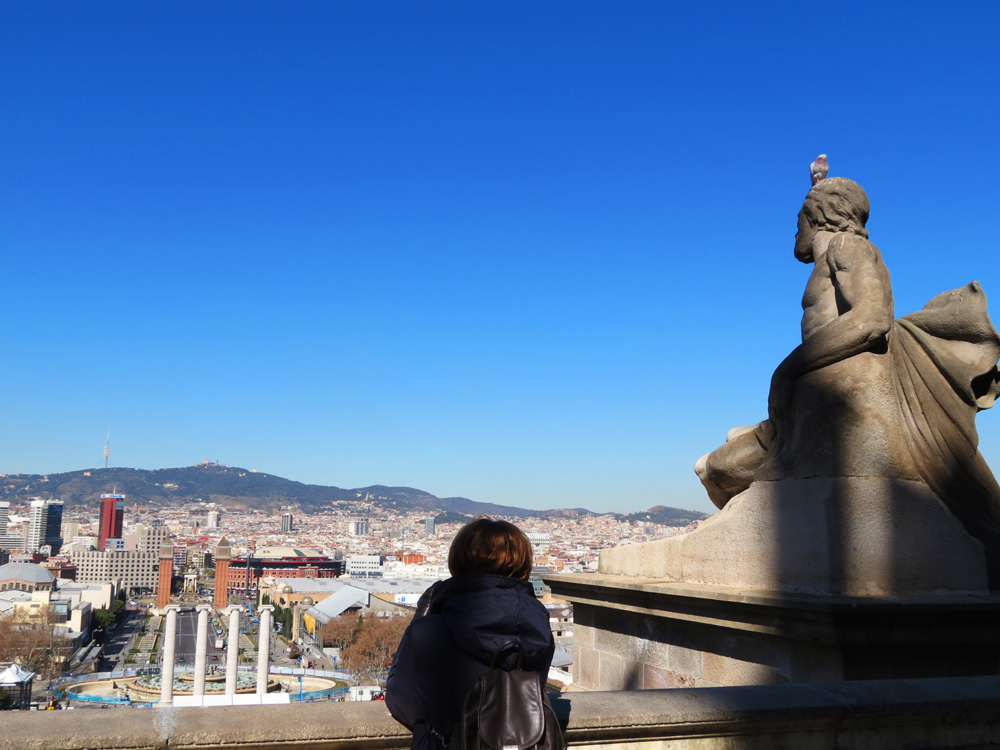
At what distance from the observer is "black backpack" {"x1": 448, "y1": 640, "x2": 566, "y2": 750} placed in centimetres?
141

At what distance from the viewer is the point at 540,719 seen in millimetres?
1427

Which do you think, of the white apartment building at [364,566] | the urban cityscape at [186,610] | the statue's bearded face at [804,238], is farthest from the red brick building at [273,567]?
the statue's bearded face at [804,238]

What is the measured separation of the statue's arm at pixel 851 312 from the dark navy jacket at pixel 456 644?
2011 mm

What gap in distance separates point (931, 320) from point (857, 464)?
0.68m

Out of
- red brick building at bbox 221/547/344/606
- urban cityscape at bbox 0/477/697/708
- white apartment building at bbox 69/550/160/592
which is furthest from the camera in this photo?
white apartment building at bbox 69/550/160/592

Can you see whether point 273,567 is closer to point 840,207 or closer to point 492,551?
point 840,207

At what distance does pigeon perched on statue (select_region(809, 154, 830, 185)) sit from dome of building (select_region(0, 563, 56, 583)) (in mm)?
76513

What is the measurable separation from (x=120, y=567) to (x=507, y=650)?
106992mm

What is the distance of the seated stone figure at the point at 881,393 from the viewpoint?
10.0 ft

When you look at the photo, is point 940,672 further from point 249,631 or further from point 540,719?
point 249,631

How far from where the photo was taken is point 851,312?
3.15 meters

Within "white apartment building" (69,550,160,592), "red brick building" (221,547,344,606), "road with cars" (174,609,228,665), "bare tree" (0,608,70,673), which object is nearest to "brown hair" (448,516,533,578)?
"road with cars" (174,609,228,665)

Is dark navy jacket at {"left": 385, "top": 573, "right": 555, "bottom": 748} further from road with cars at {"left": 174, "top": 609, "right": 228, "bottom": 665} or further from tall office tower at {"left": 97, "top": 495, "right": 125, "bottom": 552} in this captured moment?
tall office tower at {"left": 97, "top": 495, "right": 125, "bottom": 552}

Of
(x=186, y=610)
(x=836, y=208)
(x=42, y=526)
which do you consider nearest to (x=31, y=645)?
(x=186, y=610)
